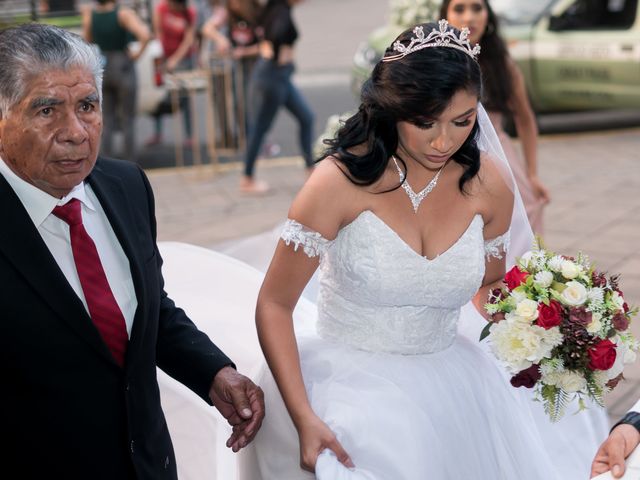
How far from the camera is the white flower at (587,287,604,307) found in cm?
309

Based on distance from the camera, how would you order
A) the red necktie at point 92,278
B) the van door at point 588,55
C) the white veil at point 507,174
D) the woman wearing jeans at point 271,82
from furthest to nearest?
A: the van door at point 588,55
the woman wearing jeans at point 271,82
the white veil at point 507,174
the red necktie at point 92,278

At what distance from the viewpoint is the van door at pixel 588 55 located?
1145cm

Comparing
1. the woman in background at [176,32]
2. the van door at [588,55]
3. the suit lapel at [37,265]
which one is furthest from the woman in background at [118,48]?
the suit lapel at [37,265]

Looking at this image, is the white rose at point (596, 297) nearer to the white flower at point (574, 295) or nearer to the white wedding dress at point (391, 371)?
the white flower at point (574, 295)

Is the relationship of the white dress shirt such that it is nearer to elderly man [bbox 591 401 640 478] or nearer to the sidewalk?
elderly man [bbox 591 401 640 478]

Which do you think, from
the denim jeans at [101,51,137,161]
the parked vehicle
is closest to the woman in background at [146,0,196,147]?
the denim jeans at [101,51,137,161]

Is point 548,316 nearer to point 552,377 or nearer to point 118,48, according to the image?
point 552,377

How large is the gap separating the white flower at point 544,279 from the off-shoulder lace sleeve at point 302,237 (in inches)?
23.8

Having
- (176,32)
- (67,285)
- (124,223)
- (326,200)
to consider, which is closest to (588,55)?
(176,32)

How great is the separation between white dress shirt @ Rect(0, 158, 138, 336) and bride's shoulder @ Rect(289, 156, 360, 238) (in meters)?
0.62

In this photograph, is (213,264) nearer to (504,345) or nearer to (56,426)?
(504,345)

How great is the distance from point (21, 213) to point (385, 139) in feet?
3.78

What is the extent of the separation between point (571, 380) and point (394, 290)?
55 cm

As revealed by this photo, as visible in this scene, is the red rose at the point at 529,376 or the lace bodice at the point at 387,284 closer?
the red rose at the point at 529,376
